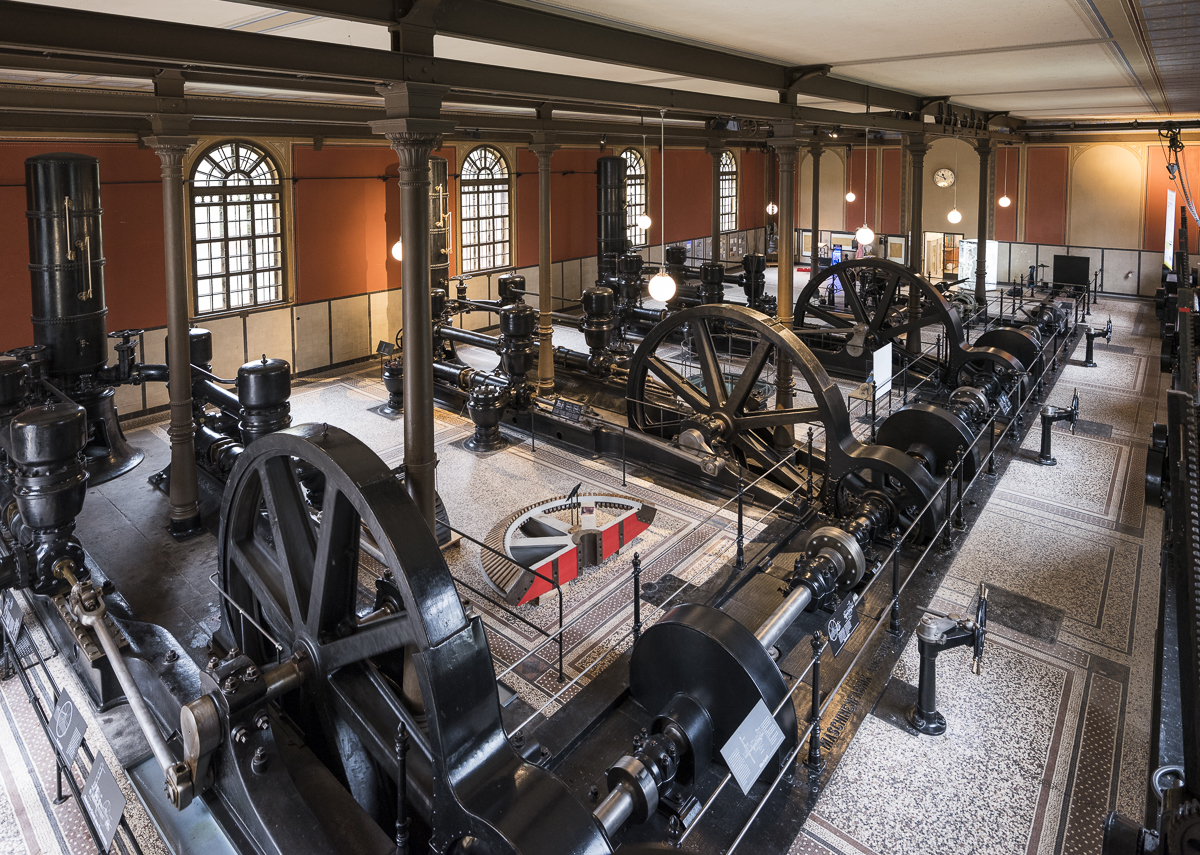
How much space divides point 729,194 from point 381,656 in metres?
20.9

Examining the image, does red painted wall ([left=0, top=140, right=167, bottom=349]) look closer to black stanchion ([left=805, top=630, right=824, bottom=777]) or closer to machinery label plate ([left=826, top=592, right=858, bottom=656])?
machinery label plate ([left=826, top=592, right=858, bottom=656])

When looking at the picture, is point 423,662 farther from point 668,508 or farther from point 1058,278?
point 1058,278

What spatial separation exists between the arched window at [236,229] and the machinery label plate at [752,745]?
962cm

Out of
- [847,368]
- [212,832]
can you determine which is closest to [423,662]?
[212,832]

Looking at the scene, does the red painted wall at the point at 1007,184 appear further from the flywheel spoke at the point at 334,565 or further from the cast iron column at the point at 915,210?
the flywheel spoke at the point at 334,565

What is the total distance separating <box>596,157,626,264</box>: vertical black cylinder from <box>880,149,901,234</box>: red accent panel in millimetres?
10573

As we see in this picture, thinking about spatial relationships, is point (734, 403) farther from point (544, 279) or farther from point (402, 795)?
point (402, 795)

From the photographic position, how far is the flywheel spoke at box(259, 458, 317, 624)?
321cm

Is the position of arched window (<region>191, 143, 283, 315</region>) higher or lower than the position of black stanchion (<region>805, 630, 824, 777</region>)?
higher

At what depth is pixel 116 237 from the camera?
30.7ft

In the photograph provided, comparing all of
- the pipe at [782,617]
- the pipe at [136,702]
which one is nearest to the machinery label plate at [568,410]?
the pipe at [782,617]

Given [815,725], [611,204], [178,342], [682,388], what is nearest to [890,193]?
[611,204]

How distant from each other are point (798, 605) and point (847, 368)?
7.83m

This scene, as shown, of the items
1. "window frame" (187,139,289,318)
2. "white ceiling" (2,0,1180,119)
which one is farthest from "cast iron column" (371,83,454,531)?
"window frame" (187,139,289,318)
